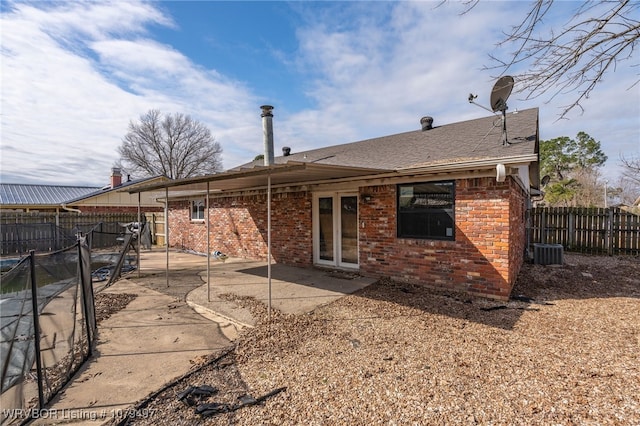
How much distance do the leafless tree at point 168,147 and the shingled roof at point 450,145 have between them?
90.7 feet

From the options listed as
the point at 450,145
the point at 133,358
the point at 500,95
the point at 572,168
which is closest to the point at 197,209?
the point at 133,358

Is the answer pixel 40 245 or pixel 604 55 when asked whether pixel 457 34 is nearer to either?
pixel 604 55

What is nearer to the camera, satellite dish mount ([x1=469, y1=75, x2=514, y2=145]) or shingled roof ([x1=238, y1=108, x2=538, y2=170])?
shingled roof ([x1=238, y1=108, x2=538, y2=170])

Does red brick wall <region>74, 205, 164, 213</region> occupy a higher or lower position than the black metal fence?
higher

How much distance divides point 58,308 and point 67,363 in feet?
2.02

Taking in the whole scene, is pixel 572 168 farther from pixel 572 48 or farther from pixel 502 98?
pixel 572 48

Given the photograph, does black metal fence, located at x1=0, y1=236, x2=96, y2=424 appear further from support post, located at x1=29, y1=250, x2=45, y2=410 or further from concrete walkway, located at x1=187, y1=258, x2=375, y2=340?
concrete walkway, located at x1=187, y1=258, x2=375, y2=340

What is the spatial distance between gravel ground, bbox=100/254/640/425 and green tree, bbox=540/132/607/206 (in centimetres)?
2067

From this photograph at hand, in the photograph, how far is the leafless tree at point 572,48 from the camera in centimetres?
324

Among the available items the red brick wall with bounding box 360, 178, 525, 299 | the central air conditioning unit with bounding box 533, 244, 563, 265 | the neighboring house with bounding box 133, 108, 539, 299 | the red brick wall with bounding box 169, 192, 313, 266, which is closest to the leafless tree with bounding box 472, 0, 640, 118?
the neighboring house with bounding box 133, 108, 539, 299

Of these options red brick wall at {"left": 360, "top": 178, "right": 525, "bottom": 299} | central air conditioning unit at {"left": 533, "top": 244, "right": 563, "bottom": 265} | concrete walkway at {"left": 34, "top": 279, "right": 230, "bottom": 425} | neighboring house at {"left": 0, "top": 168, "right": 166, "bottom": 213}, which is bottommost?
concrete walkway at {"left": 34, "top": 279, "right": 230, "bottom": 425}

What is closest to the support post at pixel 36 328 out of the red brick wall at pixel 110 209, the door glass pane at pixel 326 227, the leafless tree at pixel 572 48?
the leafless tree at pixel 572 48

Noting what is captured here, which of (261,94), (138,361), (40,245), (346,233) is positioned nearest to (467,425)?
(138,361)

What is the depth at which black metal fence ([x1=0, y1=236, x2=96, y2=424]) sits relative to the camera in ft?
8.31
